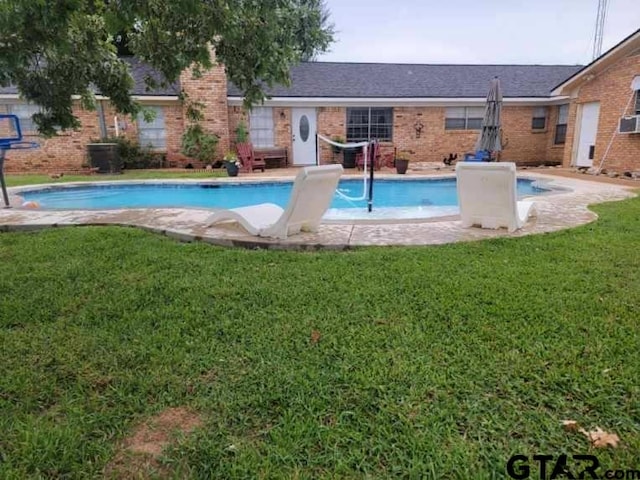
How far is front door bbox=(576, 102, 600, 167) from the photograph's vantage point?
13.7 meters

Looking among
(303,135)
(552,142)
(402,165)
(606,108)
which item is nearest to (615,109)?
(606,108)

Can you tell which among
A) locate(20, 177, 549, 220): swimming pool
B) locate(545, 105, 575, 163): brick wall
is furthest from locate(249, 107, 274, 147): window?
locate(545, 105, 575, 163): brick wall

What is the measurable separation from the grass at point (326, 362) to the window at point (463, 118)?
539 inches

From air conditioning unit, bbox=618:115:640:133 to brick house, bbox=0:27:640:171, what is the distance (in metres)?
0.90

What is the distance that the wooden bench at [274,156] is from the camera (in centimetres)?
1566

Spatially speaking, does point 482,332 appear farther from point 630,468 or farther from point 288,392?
point 288,392

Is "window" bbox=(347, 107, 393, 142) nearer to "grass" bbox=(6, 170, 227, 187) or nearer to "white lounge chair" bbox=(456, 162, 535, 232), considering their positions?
"grass" bbox=(6, 170, 227, 187)

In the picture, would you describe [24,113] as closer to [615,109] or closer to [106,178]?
[106,178]

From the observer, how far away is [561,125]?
16.8 metres

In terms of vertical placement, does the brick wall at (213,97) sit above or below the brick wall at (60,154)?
above

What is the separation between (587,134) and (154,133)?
14.6 metres

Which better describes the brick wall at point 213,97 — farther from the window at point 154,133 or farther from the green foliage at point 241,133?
the window at point 154,133

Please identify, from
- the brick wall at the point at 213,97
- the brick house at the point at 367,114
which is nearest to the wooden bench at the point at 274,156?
the brick house at the point at 367,114

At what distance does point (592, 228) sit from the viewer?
5.38 m
